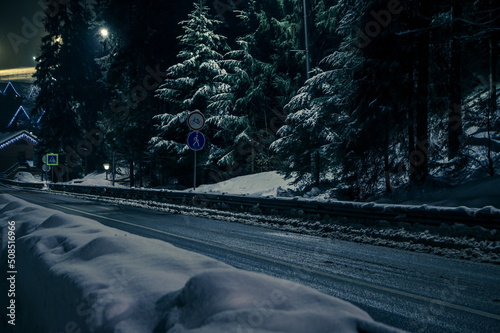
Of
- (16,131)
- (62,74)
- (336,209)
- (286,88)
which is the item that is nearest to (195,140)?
(336,209)

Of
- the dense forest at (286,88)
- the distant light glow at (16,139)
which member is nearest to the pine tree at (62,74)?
the dense forest at (286,88)

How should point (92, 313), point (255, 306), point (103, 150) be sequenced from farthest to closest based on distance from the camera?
point (103, 150) < point (92, 313) < point (255, 306)

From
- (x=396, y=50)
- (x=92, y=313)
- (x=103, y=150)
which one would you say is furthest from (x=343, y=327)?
(x=103, y=150)

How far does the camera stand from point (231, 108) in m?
29.9

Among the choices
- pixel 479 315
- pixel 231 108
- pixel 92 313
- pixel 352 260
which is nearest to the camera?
pixel 92 313

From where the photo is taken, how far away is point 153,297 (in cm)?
266

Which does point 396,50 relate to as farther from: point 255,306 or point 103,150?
point 103,150

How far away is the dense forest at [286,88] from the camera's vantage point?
1444cm

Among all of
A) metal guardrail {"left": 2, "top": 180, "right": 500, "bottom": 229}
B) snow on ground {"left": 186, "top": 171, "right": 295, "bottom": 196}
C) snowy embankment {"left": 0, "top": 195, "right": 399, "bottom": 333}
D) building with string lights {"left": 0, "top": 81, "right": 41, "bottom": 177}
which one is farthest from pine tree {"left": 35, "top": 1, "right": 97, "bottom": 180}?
snowy embankment {"left": 0, "top": 195, "right": 399, "bottom": 333}

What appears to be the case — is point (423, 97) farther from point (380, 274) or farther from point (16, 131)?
point (16, 131)

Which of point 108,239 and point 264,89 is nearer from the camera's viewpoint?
point 108,239

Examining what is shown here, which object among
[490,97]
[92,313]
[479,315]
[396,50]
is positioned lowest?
[479,315]

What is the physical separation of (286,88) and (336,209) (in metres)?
20.3

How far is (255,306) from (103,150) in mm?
64578
